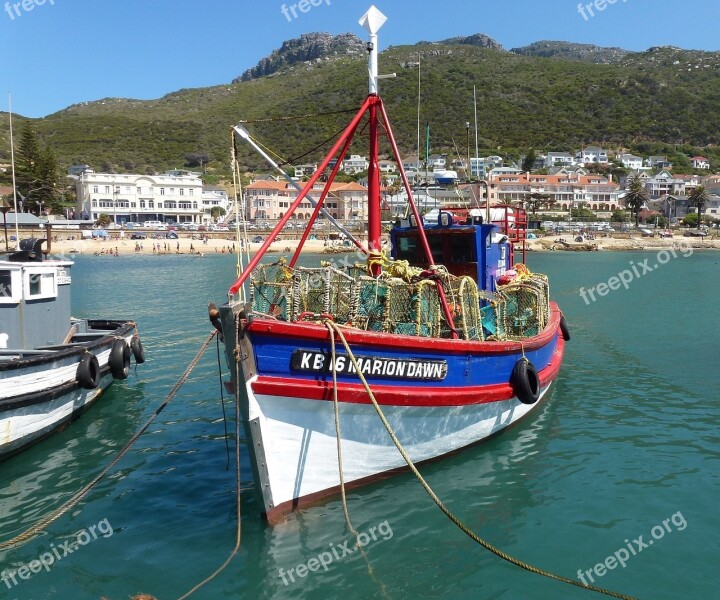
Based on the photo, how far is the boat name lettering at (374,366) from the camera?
8.42m

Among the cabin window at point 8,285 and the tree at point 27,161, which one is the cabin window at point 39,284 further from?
the tree at point 27,161

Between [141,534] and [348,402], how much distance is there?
3539 millimetres

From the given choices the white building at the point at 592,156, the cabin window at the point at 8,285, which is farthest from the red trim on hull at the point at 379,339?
the white building at the point at 592,156

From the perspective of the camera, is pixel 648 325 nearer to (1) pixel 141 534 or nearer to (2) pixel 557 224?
(1) pixel 141 534

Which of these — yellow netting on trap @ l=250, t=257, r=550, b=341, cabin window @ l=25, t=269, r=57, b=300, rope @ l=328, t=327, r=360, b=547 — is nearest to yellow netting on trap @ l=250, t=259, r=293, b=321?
yellow netting on trap @ l=250, t=257, r=550, b=341

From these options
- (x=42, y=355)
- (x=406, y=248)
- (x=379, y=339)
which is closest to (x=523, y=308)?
A: (x=406, y=248)

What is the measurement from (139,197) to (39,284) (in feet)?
326

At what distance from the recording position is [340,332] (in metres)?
8.34

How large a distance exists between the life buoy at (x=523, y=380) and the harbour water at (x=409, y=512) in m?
1.15

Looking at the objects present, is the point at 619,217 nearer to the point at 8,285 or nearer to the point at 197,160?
the point at 197,160

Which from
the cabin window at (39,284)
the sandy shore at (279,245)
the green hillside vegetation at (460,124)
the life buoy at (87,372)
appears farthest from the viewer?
the green hillside vegetation at (460,124)

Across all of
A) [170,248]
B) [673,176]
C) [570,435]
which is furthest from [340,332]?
[673,176]

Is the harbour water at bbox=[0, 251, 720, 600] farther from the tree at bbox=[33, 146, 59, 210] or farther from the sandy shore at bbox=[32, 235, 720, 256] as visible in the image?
the tree at bbox=[33, 146, 59, 210]

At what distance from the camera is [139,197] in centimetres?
10688
